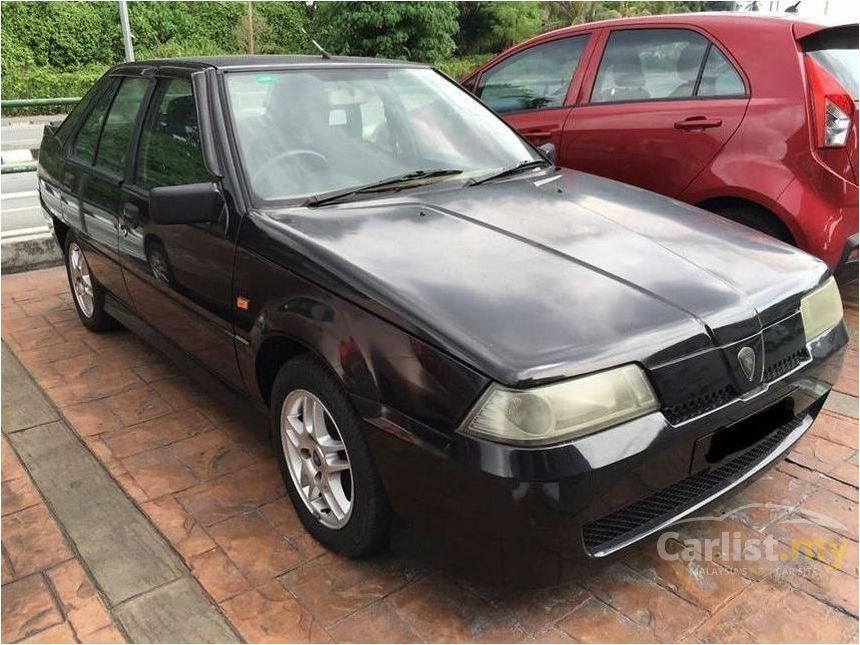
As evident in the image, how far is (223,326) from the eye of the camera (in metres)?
2.79

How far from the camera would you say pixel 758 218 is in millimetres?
4023

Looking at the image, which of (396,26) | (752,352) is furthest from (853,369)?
(396,26)

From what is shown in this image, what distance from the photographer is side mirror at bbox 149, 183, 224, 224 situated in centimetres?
255

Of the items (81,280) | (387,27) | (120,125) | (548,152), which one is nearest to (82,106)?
(120,125)

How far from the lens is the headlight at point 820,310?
7.93 ft

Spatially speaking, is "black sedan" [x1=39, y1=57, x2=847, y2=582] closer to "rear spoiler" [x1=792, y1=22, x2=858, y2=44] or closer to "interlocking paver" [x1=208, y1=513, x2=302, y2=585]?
→ "interlocking paver" [x1=208, y1=513, x2=302, y2=585]

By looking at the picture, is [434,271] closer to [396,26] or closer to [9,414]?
[9,414]

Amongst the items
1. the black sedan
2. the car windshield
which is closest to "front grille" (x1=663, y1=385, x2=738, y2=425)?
the black sedan

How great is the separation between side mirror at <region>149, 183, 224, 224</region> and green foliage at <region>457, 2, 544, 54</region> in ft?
90.0

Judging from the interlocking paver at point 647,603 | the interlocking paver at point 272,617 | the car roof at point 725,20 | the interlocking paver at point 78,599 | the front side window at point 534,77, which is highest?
the car roof at point 725,20

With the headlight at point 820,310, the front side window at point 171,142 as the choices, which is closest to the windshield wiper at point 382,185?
the front side window at point 171,142

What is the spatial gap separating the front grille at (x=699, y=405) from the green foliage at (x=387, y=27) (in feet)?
73.2

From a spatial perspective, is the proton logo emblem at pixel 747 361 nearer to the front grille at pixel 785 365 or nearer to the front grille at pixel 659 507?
the front grille at pixel 785 365

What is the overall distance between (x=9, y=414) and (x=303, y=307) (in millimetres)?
2129
